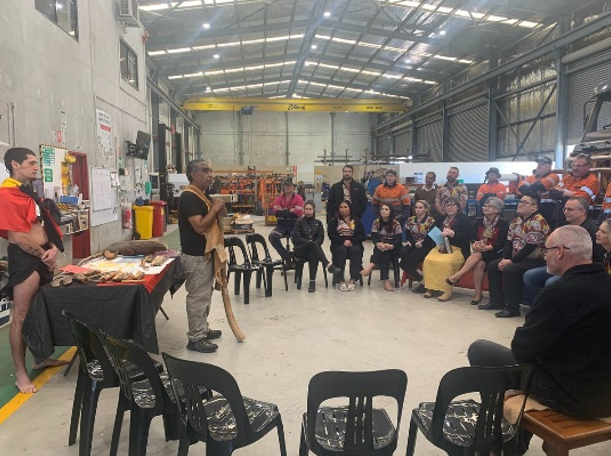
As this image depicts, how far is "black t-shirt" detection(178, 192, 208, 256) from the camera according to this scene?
3.55 metres

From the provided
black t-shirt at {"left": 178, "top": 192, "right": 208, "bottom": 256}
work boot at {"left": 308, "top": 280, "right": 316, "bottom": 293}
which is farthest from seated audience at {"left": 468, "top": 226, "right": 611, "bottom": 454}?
work boot at {"left": 308, "top": 280, "right": 316, "bottom": 293}

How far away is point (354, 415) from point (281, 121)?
23.1 meters

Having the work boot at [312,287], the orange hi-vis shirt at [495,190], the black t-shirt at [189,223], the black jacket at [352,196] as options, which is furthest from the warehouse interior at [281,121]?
the black jacket at [352,196]

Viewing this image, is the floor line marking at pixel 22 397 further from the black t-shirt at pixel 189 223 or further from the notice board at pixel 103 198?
the notice board at pixel 103 198

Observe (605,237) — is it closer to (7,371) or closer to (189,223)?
(189,223)

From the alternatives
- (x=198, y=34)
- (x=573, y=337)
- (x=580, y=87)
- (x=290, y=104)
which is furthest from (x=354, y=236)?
(x=290, y=104)

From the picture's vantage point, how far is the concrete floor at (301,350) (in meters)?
2.53

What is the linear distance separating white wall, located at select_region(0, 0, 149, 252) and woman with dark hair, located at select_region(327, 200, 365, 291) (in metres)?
→ 3.70

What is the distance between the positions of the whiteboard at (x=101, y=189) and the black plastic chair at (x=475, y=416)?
21.4 feet

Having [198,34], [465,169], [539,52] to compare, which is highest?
[198,34]

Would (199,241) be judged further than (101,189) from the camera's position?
No

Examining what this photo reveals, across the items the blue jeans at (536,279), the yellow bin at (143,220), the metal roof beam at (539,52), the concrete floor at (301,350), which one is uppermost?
the metal roof beam at (539,52)

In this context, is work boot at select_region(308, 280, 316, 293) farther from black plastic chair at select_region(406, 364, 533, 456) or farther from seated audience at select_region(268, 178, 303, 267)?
black plastic chair at select_region(406, 364, 533, 456)

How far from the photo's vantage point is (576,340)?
6.07 feet
